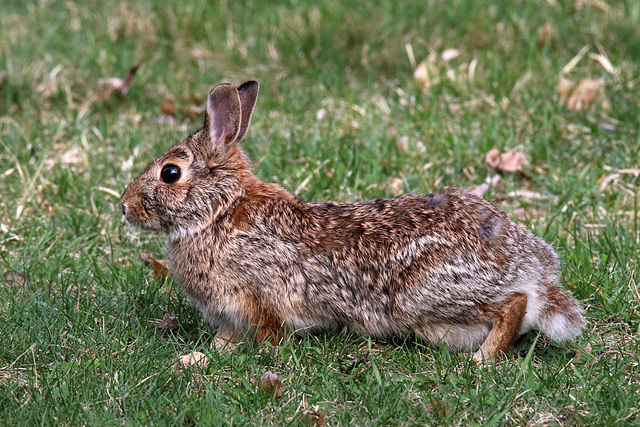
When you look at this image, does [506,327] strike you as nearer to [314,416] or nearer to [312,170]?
[314,416]

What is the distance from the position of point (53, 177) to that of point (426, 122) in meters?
2.80

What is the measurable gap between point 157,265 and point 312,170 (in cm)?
139

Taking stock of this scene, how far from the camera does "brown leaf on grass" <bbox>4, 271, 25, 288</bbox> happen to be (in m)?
4.86

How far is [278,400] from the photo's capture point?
12.1ft

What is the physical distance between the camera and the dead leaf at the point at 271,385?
3715 mm

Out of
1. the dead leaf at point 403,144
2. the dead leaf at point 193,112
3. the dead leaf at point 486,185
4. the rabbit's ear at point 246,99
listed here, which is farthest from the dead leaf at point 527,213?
the dead leaf at point 193,112

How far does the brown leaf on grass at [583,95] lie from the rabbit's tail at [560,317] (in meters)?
2.84

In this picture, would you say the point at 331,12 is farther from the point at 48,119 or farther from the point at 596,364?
the point at 596,364

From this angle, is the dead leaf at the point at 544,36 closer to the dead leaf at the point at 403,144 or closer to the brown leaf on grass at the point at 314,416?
the dead leaf at the point at 403,144

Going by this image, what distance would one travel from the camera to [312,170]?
5.89m

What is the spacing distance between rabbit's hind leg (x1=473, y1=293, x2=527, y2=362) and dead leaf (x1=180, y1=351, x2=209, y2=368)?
4.22ft

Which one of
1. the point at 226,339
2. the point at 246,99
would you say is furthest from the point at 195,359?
the point at 246,99

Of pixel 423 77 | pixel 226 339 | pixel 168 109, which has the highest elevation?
pixel 168 109

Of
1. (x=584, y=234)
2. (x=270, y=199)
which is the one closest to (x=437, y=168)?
(x=584, y=234)
